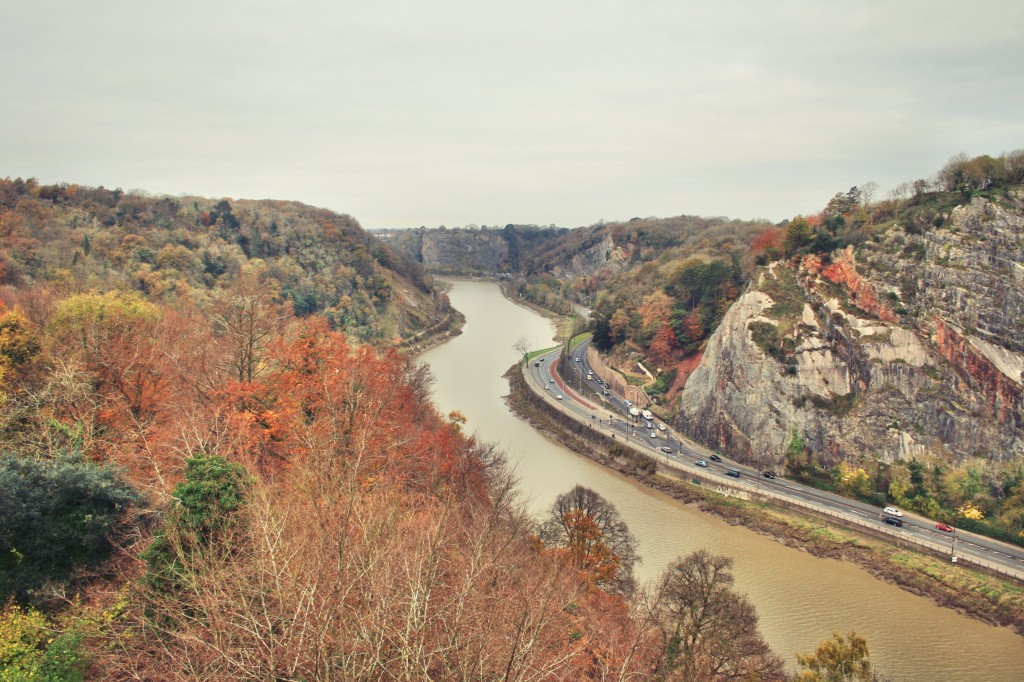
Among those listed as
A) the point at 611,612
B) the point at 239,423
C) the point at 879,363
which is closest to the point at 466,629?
the point at 611,612

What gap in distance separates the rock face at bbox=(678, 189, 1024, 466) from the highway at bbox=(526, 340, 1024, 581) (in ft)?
5.22

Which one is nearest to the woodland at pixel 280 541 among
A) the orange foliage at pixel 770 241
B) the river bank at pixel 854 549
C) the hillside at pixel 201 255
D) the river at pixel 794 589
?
the river at pixel 794 589

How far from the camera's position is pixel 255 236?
49.5 metres

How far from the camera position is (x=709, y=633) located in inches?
443

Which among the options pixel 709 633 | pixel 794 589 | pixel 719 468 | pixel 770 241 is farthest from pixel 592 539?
pixel 770 241

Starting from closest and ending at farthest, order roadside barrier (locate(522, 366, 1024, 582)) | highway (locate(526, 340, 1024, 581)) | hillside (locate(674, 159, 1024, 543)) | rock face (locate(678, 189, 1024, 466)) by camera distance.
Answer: roadside barrier (locate(522, 366, 1024, 582)), highway (locate(526, 340, 1024, 581)), hillside (locate(674, 159, 1024, 543)), rock face (locate(678, 189, 1024, 466))

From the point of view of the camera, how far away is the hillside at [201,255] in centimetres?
3181

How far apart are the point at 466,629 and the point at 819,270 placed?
26.0 meters

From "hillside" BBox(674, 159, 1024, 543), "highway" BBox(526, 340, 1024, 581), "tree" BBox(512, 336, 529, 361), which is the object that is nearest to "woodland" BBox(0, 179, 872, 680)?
"highway" BBox(526, 340, 1024, 581)

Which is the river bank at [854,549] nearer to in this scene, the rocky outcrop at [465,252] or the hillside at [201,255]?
the hillside at [201,255]

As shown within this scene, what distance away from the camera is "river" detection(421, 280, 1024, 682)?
14086mm

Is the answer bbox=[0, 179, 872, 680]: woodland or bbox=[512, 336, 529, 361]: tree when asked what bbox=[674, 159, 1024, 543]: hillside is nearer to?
bbox=[0, 179, 872, 680]: woodland

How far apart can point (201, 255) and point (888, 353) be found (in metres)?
43.0

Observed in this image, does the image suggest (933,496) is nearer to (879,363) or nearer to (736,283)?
(879,363)
